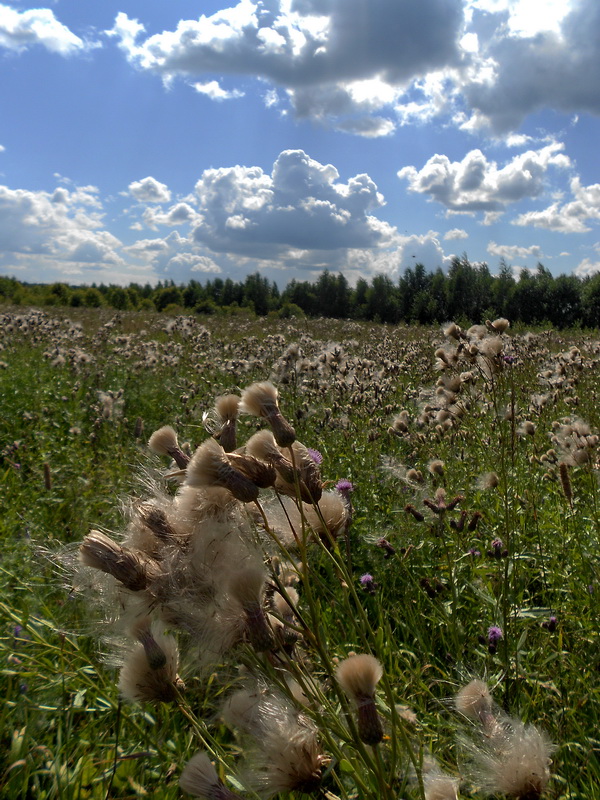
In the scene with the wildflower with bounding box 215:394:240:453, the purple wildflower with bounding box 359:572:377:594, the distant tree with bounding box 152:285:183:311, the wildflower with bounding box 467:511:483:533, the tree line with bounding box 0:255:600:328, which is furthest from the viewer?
the distant tree with bounding box 152:285:183:311

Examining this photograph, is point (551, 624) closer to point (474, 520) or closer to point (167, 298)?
point (474, 520)

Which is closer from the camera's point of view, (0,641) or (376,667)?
(376,667)

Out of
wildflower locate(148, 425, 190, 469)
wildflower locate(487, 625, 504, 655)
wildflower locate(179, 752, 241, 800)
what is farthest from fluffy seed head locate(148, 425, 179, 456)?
wildflower locate(487, 625, 504, 655)

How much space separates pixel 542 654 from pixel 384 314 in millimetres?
46387

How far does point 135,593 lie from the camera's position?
1.08m

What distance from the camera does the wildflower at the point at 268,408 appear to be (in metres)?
1.13

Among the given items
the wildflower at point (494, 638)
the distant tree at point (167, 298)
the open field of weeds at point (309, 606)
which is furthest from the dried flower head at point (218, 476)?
the distant tree at point (167, 298)

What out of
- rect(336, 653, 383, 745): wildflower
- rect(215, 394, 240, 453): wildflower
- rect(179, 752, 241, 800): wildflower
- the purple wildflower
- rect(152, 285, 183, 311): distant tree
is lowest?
the purple wildflower

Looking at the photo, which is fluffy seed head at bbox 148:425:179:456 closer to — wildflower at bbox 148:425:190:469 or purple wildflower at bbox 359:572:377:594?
wildflower at bbox 148:425:190:469

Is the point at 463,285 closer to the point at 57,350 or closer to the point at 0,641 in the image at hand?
the point at 57,350

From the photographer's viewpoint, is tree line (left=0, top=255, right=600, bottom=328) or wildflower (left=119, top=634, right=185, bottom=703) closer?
wildflower (left=119, top=634, right=185, bottom=703)

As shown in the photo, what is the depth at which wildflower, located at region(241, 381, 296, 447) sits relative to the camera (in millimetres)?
1131

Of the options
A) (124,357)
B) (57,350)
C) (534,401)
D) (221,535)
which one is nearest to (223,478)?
(221,535)

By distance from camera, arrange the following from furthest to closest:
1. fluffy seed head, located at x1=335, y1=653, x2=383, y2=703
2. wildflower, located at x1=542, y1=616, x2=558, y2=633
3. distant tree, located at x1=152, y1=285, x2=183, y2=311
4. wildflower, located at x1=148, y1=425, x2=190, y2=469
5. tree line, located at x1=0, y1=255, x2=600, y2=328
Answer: distant tree, located at x1=152, y1=285, x2=183, y2=311 → tree line, located at x1=0, y1=255, x2=600, y2=328 → wildflower, located at x1=542, y1=616, x2=558, y2=633 → wildflower, located at x1=148, y1=425, x2=190, y2=469 → fluffy seed head, located at x1=335, y1=653, x2=383, y2=703
